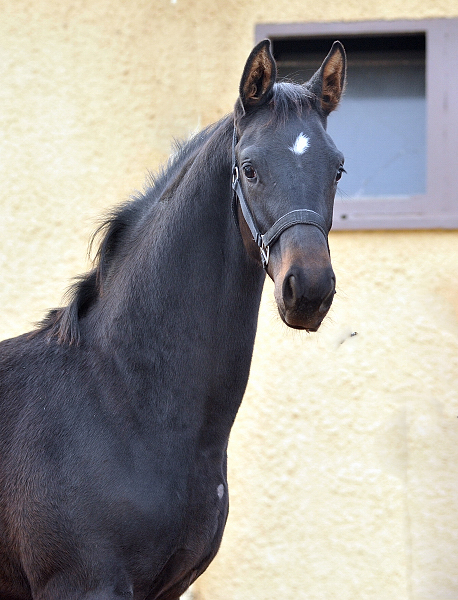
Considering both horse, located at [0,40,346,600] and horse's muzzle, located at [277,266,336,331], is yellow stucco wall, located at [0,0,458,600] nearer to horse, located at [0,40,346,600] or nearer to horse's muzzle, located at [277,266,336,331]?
horse, located at [0,40,346,600]

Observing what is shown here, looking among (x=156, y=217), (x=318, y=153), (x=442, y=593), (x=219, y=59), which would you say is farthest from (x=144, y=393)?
(x=219, y=59)

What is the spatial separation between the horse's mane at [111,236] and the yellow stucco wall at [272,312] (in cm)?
172

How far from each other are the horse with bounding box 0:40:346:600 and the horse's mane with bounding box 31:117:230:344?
14 mm

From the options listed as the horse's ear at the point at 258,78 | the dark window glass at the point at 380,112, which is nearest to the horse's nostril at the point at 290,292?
the horse's ear at the point at 258,78

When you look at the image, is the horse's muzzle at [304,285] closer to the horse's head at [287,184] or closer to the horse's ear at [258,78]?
the horse's head at [287,184]

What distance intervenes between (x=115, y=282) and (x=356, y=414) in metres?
2.20

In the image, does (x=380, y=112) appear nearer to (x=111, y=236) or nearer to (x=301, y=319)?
(x=111, y=236)

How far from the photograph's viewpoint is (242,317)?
2.69 meters

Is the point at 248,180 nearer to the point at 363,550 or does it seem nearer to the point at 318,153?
the point at 318,153

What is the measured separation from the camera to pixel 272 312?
14.4 ft

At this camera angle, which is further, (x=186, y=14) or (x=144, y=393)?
(x=186, y=14)

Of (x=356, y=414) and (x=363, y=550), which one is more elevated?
(x=356, y=414)

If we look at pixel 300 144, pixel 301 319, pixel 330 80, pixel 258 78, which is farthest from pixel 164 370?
pixel 330 80

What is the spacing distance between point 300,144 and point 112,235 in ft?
3.07
